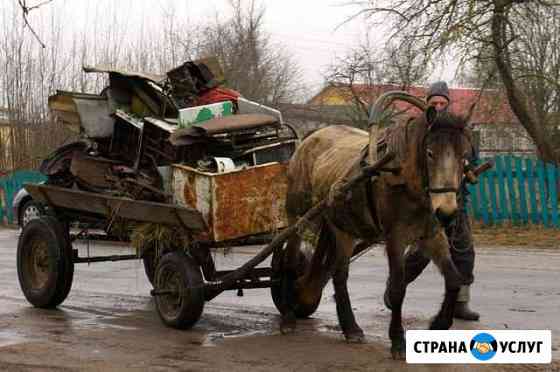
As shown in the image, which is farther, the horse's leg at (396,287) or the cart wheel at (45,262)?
the cart wheel at (45,262)

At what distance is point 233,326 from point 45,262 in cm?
248

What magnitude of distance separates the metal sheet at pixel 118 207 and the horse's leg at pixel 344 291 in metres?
1.21

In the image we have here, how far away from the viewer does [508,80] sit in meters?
20.5

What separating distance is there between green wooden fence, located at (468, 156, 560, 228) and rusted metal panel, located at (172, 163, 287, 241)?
11515 millimetres

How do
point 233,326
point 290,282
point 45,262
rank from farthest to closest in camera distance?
point 45,262 < point 290,282 < point 233,326

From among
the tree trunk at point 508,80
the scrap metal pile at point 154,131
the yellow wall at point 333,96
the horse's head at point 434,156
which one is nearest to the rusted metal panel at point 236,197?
the scrap metal pile at point 154,131

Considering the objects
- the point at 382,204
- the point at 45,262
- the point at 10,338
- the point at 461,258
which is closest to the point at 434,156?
the point at 382,204

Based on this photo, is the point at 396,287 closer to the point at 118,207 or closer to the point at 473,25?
the point at 118,207

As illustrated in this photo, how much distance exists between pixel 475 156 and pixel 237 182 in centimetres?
210

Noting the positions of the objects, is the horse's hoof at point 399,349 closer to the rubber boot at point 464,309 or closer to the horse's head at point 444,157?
the horse's head at point 444,157

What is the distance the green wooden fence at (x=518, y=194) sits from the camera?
62.4 feet

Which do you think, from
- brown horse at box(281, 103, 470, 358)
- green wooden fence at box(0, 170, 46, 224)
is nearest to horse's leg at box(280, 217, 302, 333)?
brown horse at box(281, 103, 470, 358)

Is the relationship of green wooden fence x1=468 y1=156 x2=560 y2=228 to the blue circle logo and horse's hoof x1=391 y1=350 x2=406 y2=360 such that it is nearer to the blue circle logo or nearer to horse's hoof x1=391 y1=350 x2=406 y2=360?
horse's hoof x1=391 y1=350 x2=406 y2=360

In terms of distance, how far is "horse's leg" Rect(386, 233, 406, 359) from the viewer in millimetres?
7137
